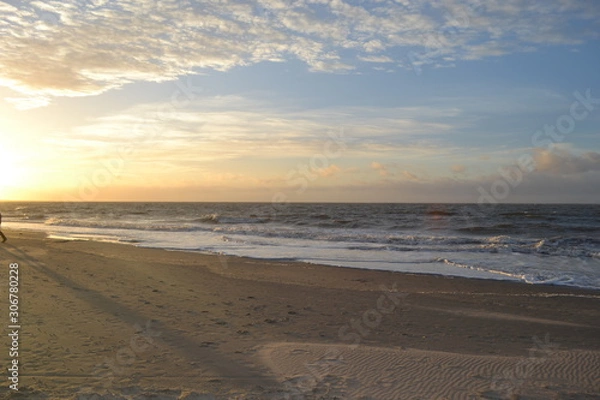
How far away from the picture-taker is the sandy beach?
18.2 feet

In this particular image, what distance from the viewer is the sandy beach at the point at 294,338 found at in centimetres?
554

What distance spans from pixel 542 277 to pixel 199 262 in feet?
40.4

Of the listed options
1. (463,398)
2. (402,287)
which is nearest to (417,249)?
(402,287)

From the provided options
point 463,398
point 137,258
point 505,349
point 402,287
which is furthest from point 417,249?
point 463,398

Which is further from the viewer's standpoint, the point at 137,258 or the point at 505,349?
the point at 137,258

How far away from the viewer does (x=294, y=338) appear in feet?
25.2

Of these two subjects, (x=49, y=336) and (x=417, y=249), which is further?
(x=417, y=249)

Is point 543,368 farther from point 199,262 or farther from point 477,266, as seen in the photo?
point 199,262

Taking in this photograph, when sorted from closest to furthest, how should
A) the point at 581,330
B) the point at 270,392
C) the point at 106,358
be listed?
the point at 270,392, the point at 106,358, the point at 581,330

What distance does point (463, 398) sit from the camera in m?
5.36

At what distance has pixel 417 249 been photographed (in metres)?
23.9

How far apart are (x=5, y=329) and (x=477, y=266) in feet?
51.3

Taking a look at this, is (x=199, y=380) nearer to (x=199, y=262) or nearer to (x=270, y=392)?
(x=270, y=392)

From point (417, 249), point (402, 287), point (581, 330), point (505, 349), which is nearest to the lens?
point (505, 349)
